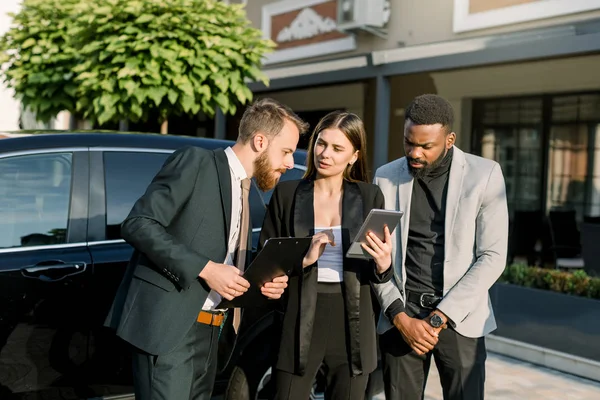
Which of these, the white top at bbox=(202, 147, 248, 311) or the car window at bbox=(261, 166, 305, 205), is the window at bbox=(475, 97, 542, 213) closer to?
the car window at bbox=(261, 166, 305, 205)

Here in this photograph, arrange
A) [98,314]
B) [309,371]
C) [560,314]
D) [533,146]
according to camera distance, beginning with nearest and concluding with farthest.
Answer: [309,371] < [98,314] < [560,314] < [533,146]

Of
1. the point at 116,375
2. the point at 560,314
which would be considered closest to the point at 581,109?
the point at 560,314

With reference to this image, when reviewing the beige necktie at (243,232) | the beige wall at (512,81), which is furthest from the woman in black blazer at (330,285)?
the beige wall at (512,81)

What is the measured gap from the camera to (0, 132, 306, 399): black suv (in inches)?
139

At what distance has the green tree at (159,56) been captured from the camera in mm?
7660

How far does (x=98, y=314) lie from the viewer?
3.63m

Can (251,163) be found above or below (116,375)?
above

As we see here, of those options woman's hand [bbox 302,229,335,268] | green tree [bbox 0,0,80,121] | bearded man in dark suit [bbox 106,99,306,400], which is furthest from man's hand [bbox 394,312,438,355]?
green tree [bbox 0,0,80,121]

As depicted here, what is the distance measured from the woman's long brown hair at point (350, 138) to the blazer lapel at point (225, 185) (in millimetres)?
Answer: 535

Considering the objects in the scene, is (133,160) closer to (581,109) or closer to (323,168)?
(323,168)

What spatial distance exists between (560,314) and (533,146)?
13.4 feet

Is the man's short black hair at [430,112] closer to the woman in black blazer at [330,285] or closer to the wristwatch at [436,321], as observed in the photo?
the woman in black blazer at [330,285]

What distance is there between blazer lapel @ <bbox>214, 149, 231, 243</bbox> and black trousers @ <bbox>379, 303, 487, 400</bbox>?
0.93 meters

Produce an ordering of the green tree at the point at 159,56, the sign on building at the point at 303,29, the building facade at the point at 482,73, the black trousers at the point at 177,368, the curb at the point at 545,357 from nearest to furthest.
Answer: the black trousers at the point at 177,368
the curb at the point at 545,357
the green tree at the point at 159,56
the building facade at the point at 482,73
the sign on building at the point at 303,29
